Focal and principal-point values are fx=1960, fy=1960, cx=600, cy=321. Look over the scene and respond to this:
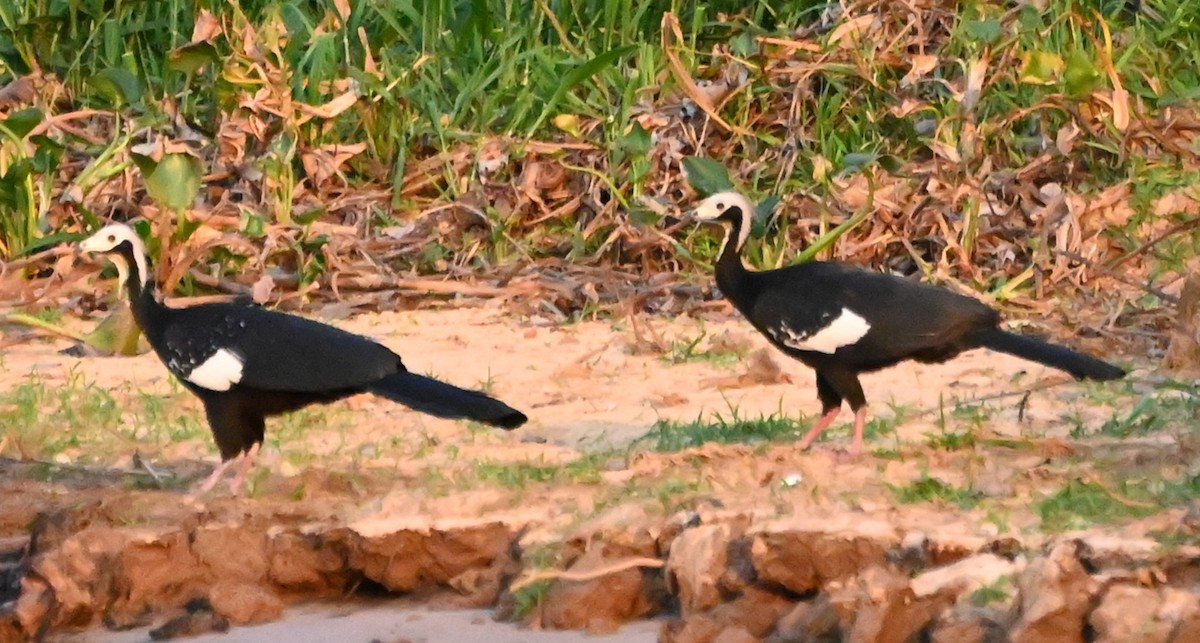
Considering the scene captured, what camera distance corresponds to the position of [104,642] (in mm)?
4230

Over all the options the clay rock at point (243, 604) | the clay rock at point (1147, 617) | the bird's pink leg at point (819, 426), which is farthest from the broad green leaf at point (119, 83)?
the clay rock at point (1147, 617)

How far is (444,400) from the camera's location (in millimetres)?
4719

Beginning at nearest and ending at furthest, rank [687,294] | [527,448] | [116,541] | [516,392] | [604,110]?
[116,541]
[527,448]
[516,392]
[687,294]
[604,110]

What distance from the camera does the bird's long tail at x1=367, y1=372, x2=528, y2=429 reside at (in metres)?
4.66

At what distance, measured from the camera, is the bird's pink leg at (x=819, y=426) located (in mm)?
5195

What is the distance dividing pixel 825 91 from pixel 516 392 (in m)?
3.01

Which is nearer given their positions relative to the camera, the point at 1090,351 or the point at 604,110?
the point at 1090,351

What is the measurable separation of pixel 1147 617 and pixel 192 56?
18.4ft

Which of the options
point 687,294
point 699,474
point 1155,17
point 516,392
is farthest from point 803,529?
point 1155,17

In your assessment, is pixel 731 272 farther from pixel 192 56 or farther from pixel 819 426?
pixel 192 56

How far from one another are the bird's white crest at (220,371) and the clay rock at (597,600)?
118 centimetres

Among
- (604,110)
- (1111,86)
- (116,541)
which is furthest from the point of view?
(604,110)

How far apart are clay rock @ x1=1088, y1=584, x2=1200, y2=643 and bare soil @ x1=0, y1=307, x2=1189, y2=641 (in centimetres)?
30

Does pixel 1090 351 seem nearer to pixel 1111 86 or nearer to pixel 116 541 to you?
pixel 1111 86
